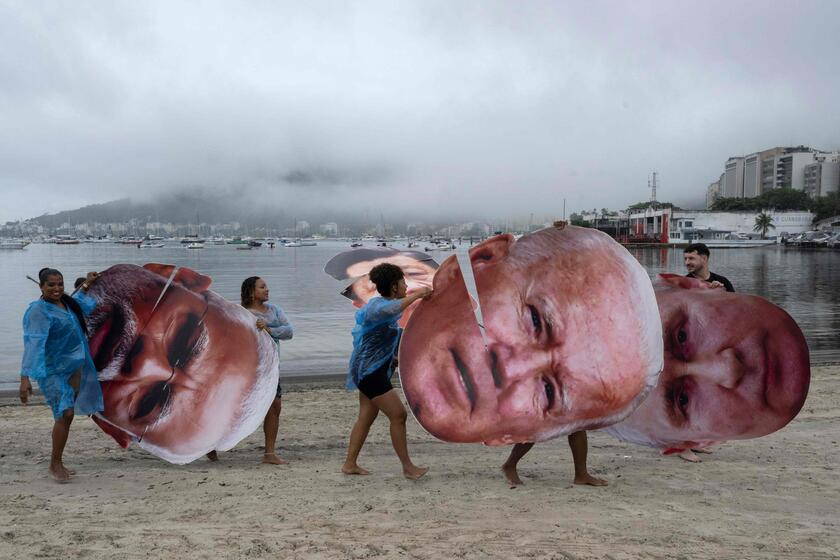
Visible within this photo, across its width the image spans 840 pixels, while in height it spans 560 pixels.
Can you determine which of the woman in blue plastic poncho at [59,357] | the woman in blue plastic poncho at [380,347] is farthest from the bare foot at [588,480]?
the woman in blue plastic poncho at [59,357]

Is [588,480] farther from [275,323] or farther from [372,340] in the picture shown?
[275,323]

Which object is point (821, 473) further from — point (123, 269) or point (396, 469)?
point (123, 269)

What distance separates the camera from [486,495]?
4.90 meters

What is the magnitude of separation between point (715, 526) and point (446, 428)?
187 cm

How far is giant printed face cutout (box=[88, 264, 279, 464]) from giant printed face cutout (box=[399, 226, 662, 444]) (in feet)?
5.45

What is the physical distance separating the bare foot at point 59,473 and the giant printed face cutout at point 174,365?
0.46 m

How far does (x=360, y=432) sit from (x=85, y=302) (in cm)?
246

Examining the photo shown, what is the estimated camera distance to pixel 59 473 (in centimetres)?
527

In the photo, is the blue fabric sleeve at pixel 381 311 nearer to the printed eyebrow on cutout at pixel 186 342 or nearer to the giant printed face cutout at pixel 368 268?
the giant printed face cutout at pixel 368 268

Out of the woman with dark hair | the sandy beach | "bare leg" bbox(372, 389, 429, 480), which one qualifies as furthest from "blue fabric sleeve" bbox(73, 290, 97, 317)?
"bare leg" bbox(372, 389, 429, 480)

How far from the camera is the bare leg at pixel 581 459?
4957 millimetres

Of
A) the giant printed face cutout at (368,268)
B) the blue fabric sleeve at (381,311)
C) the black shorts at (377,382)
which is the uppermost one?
the giant printed face cutout at (368,268)

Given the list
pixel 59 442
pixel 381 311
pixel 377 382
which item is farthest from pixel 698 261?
pixel 59 442

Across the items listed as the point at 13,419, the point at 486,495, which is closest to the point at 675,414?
the point at 486,495
